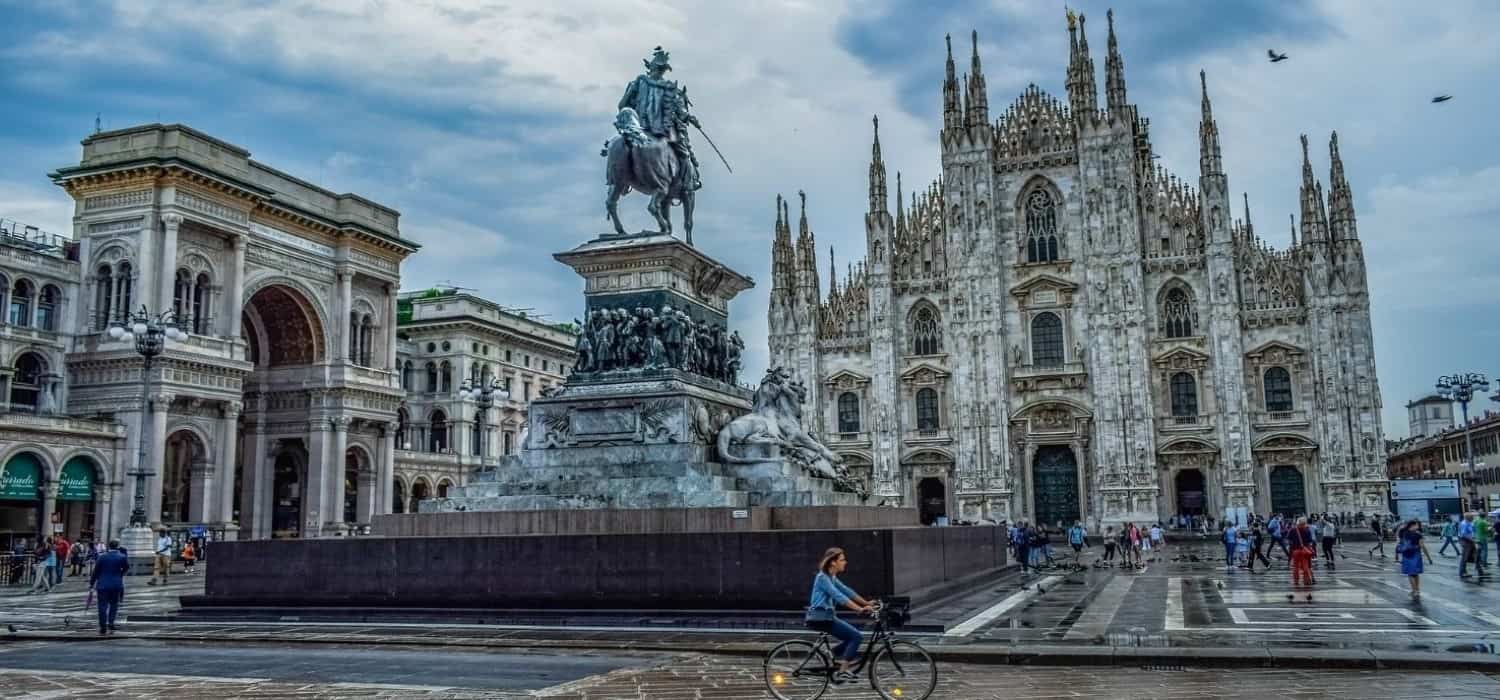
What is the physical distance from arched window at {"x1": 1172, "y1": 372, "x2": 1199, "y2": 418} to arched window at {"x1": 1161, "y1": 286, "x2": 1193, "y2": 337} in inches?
72.9

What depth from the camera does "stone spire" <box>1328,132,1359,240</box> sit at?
48281 mm

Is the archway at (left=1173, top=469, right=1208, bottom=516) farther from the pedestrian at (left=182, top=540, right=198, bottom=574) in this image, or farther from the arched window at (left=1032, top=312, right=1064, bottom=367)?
the pedestrian at (left=182, top=540, right=198, bottom=574)

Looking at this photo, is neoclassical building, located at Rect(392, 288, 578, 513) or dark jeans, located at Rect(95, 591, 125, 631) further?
neoclassical building, located at Rect(392, 288, 578, 513)

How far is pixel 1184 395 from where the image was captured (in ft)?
162

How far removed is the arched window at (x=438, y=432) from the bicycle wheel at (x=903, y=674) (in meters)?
57.0

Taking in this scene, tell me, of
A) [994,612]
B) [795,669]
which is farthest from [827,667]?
[994,612]

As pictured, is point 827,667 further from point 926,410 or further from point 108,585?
point 926,410

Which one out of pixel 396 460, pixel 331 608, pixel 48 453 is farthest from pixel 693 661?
pixel 396 460

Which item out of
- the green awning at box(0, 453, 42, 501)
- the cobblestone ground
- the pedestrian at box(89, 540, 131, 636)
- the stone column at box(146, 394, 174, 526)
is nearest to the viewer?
the cobblestone ground

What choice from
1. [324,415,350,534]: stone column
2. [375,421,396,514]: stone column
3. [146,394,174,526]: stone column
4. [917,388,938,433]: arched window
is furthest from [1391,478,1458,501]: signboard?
[146,394,174,526]: stone column

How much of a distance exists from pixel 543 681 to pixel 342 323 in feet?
132

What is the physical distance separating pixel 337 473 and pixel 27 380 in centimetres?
1108

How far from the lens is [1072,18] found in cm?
5272

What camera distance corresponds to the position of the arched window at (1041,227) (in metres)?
51.8
